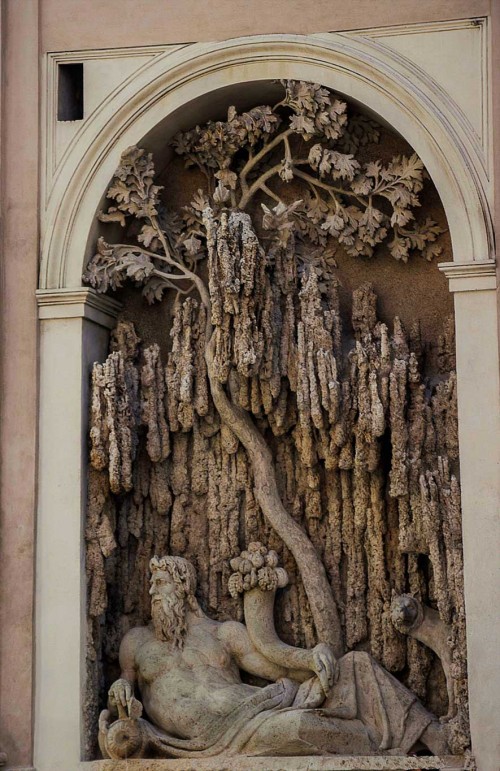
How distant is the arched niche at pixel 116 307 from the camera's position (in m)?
10.1

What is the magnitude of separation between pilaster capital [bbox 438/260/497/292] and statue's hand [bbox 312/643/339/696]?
2.23 meters

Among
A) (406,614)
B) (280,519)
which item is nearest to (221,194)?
(280,519)

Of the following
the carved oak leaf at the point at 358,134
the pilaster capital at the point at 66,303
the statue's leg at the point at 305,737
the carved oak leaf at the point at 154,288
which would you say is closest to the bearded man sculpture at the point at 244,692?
the statue's leg at the point at 305,737

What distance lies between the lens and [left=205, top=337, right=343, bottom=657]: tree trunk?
420 inches

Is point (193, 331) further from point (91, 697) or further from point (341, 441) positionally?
point (91, 697)

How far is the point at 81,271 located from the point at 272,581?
2197mm

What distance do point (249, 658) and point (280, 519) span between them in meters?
0.85

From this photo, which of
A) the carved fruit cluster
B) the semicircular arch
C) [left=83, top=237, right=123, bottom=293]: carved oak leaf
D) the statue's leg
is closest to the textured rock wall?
the carved fruit cluster

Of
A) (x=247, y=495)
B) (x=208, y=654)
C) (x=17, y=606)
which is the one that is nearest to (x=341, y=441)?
(x=247, y=495)

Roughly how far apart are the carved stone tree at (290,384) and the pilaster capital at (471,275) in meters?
0.58

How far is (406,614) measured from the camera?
1048cm

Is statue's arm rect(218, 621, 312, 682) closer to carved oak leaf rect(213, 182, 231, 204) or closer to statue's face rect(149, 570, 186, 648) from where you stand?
statue's face rect(149, 570, 186, 648)

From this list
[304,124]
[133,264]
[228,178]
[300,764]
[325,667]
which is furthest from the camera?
[228,178]

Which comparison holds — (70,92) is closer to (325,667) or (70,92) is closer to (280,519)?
(280,519)
